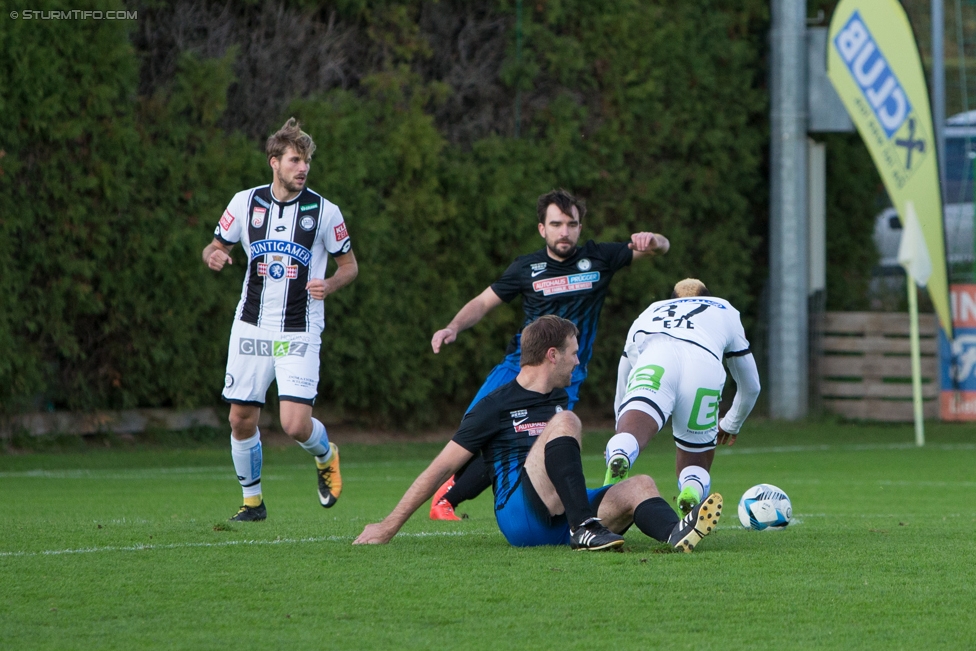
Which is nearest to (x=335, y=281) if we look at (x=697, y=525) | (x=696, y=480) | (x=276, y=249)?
(x=276, y=249)

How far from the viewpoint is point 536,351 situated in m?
6.00

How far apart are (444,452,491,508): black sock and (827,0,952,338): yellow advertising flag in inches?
361

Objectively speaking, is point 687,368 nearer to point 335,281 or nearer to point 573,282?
point 573,282

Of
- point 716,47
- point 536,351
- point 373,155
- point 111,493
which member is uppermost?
point 716,47

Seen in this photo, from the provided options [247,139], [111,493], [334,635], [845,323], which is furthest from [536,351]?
[845,323]

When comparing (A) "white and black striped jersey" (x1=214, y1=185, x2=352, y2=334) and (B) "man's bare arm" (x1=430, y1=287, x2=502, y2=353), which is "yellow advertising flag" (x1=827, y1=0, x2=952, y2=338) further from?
(A) "white and black striped jersey" (x1=214, y1=185, x2=352, y2=334)

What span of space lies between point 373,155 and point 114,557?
922 centimetres

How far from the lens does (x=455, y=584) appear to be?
5.21 metres

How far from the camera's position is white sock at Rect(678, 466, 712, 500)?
6.54m

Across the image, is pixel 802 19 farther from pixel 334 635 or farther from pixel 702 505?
pixel 334 635

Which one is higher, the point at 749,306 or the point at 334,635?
the point at 749,306

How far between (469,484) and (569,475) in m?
2.39

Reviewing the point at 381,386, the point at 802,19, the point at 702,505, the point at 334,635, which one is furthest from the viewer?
the point at 802,19

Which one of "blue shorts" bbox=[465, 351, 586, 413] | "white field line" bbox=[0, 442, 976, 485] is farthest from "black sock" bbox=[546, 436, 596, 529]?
"white field line" bbox=[0, 442, 976, 485]
